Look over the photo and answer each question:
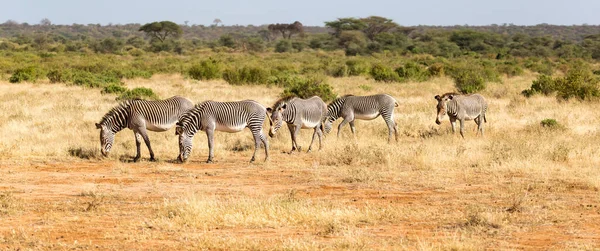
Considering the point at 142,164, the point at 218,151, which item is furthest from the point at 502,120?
the point at 142,164

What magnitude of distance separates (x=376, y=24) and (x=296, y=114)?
293 feet

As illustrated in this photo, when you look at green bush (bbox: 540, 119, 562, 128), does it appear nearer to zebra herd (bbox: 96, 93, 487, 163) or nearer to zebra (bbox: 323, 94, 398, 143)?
zebra (bbox: 323, 94, 398, 143)

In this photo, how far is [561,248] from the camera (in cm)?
801

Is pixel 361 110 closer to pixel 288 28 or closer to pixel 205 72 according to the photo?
pixel 205 72

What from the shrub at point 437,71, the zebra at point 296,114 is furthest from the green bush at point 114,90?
the shrub at point 437,71

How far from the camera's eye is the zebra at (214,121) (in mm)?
14633

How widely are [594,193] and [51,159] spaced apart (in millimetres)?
9783

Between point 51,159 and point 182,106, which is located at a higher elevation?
point 182,106

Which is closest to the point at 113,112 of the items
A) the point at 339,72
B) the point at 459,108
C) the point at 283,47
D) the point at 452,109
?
the point at 452,109

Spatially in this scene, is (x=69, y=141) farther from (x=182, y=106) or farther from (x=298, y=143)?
(x=298, y=143)

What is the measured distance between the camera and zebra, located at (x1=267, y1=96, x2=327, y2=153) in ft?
50.5

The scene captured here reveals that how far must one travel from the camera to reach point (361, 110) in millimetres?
17562

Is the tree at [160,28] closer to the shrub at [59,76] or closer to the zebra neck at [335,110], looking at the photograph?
the shrub at [59,76]

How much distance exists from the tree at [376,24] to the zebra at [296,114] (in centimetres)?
8560
